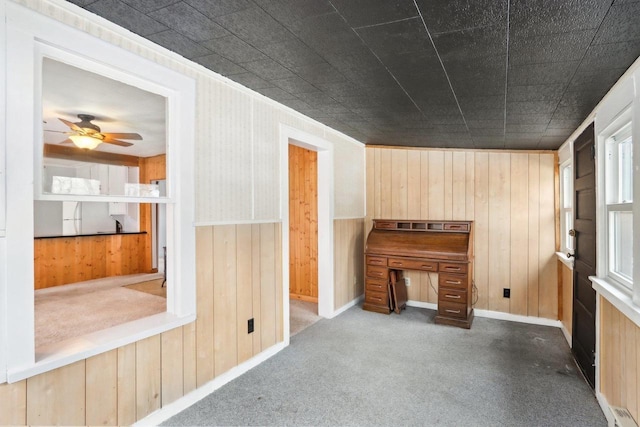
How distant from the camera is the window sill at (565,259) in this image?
11.2ft

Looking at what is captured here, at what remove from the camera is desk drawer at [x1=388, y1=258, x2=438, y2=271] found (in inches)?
161

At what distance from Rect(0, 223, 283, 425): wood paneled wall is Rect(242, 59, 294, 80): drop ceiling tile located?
110 centimetres

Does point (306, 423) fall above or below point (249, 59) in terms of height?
below

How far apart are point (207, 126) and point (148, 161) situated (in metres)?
1.05

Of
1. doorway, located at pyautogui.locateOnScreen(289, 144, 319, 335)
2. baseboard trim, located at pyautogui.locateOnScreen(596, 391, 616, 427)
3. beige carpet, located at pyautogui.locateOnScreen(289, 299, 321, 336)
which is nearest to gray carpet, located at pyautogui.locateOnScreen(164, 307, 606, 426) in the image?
baseboard trim, located at pyautogui.locateOnScreen(596, 391, 616, 427)

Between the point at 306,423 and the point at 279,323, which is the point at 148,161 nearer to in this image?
the point at 279,323

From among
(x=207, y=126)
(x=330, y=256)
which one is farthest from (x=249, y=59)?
(x=330, y=256)

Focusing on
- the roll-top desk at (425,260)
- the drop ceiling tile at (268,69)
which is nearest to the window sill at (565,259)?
the roll-top desk at (425,260)

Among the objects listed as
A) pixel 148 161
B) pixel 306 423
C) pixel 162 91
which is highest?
pixel 162 91

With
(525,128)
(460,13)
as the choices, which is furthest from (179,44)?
(525,128)

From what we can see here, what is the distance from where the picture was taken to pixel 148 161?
10.2ft

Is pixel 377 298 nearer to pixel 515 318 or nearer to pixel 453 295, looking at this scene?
pixel 453 295

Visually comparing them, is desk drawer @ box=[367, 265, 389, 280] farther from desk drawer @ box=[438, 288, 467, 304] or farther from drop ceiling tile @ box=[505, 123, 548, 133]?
drop ceiling tile @ box=[505, 123, 548, 133]

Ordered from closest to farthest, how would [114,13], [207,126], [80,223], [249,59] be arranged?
[114,13]
[249,59]
[207,126]
[80,223]
